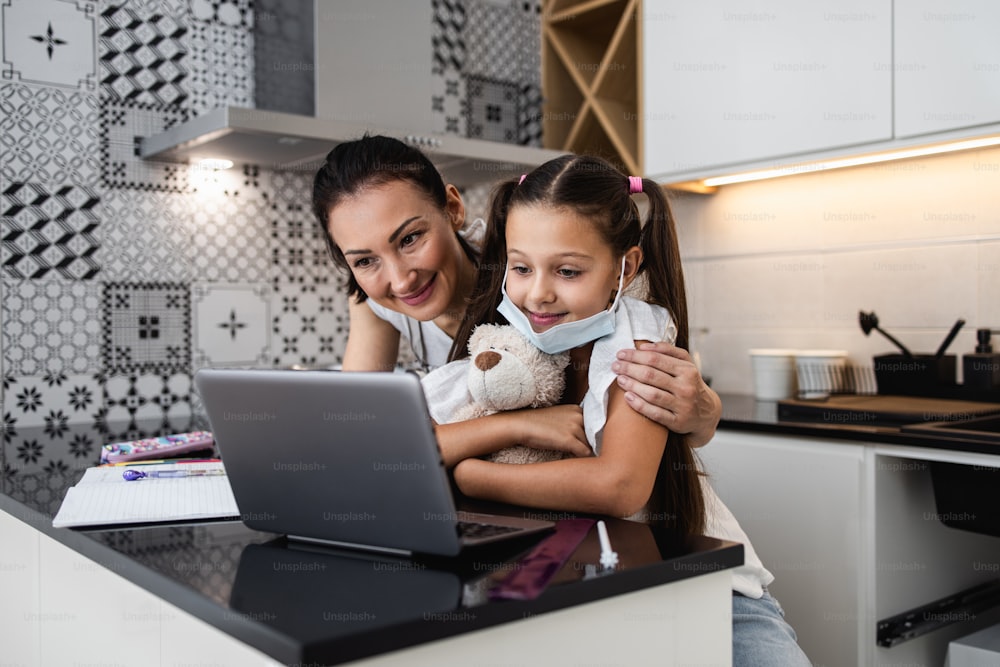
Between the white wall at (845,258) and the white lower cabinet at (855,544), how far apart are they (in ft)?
1.69

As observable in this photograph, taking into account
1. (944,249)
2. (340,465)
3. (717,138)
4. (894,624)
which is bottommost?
(894,624)

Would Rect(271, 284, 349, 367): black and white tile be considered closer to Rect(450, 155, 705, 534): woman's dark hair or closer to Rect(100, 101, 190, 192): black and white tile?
Rect(100, 101, 190, 192): black and white tile

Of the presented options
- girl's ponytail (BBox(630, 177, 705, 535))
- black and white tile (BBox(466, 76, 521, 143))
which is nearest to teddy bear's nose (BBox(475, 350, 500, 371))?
girl's ponytail (BBox(630, 177, 705, 535))

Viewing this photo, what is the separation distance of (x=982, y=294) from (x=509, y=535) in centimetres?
165

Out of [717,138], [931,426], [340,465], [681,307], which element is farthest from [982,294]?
[340,465]

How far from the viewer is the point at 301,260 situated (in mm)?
2443

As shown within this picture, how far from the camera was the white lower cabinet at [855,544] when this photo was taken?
1.71 m

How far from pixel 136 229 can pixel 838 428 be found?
1683 millimetres

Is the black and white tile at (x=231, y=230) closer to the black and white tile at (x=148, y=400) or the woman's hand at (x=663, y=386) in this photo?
the black and white tile at (x=148, y=400)

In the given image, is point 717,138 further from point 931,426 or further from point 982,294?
point 931,426

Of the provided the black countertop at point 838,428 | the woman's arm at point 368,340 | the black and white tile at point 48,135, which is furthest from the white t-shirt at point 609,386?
the black and white tile at point 48,135

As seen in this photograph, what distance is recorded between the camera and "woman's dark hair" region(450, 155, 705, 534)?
112 centimetres

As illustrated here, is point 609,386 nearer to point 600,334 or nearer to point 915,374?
point 600,334

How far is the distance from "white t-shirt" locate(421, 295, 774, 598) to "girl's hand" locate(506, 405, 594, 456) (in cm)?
1
